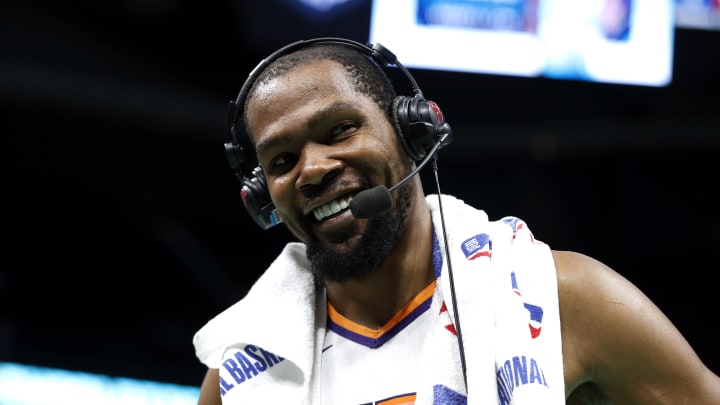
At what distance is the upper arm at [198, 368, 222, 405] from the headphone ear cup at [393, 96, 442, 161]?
1.54 feet

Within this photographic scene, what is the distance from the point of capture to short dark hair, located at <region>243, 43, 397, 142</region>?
129 centimetres

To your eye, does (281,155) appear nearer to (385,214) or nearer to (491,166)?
(385,214)

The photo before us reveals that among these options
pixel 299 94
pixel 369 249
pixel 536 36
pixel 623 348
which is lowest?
pixel 623 348

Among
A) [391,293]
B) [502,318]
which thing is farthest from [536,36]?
[502,318]

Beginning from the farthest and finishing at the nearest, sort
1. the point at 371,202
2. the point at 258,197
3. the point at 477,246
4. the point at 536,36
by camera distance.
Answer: the point at 536,36, the point at 258,197, the point at 477,246, the point at 371,202

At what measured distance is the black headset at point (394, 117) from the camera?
1257 millimetres

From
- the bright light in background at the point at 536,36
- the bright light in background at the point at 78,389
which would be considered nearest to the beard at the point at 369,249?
the bright light in background at the point at 536,36

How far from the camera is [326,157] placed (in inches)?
47.4

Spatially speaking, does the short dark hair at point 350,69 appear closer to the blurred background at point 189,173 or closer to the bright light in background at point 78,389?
the blurred background at point 189,173

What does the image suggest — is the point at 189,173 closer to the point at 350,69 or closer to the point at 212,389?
the point at 212,389

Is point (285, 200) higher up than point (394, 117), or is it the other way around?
point (394, 117)

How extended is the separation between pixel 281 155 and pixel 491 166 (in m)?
2.33

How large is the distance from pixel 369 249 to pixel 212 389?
38 centimetres

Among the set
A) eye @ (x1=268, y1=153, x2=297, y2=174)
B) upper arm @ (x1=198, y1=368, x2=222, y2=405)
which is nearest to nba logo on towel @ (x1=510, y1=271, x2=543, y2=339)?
eye @ (x1=268, y1=153, x2=297, y2=174)
